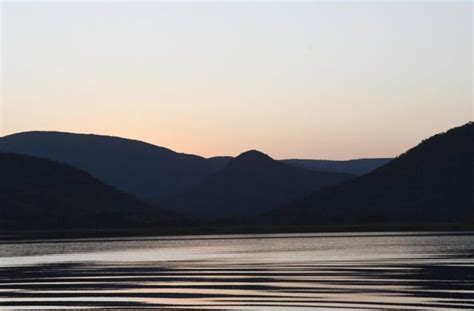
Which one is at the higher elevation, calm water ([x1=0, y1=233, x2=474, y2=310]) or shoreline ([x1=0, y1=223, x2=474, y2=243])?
shoreline ([x1=0, y1=223, x2=474, y2=243])

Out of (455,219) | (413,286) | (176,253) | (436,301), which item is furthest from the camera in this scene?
(455,219)

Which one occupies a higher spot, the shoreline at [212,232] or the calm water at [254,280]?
the shoreline at [212,232]

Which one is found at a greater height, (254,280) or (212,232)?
(212,232)

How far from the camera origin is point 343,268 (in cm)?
6184

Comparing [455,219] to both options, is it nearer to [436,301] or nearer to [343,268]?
[343,268]

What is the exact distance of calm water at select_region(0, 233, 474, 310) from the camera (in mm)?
44125

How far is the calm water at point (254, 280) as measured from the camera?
44125 millimetres

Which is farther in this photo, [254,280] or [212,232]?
[212,232]

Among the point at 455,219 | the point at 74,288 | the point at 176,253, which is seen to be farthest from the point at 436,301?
the point at 455,219

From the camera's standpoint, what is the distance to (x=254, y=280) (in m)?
55.1

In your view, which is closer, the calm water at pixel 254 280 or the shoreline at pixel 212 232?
the calm water at pixel 254 280

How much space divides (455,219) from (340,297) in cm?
14604

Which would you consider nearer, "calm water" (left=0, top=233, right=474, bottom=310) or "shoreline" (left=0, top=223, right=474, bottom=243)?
"calm water" (left=0, top=233, right=474, bottom=310)

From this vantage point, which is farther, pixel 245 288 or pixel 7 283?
pixel 7 283
